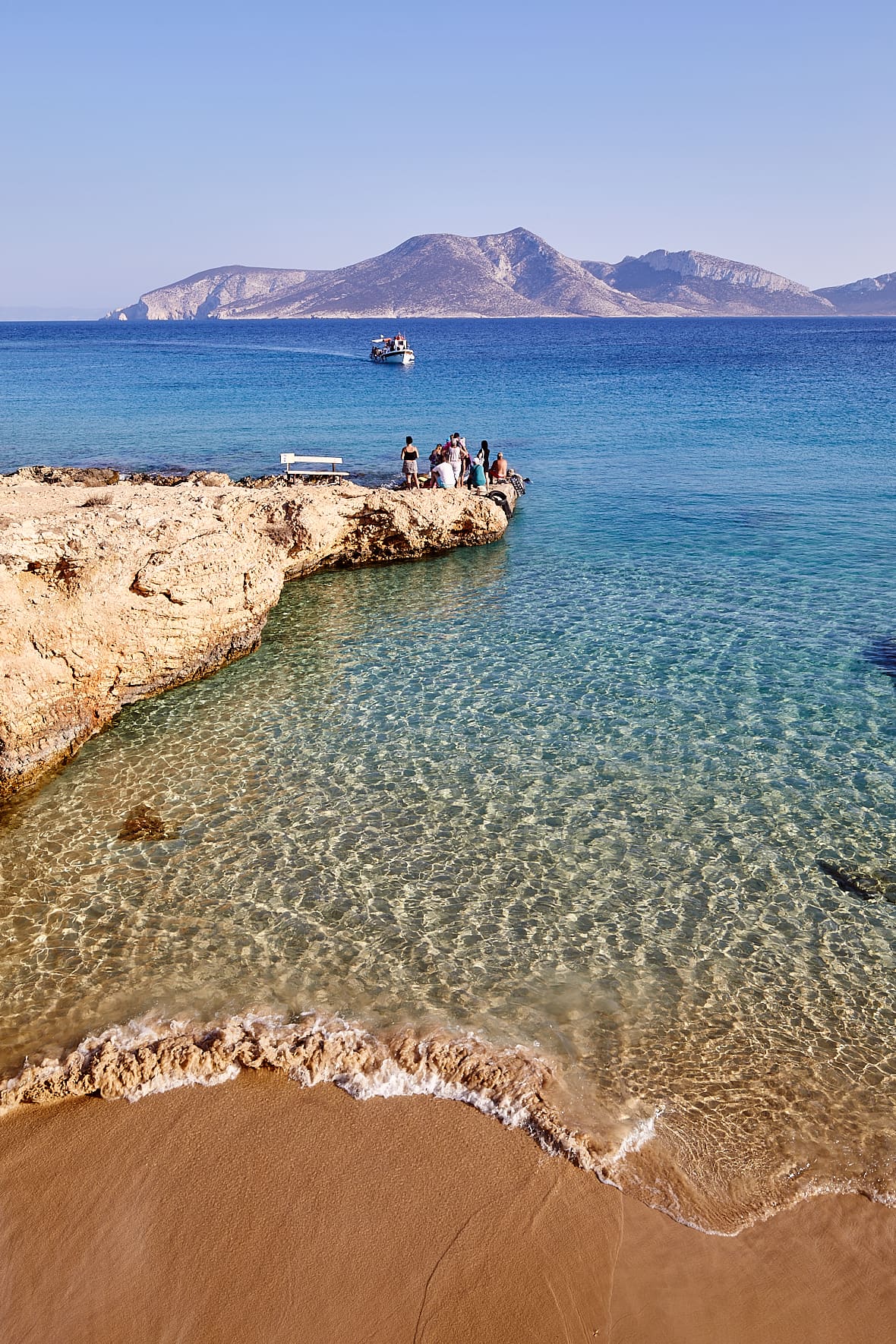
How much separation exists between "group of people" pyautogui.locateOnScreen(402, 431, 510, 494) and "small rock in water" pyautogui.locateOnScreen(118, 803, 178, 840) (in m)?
12.2

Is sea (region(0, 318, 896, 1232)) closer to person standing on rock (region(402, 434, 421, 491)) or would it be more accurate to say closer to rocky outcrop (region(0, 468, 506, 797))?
rocky outcrop (region(0, 468, 506, 797))

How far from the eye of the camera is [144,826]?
29.0ft

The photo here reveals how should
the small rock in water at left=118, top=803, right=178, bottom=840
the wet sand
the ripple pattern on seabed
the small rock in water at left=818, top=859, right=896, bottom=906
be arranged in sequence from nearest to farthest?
the wet sand, the ripple pattern on seabed, the small rock in water at left=818, top=859, right=896, bottom=906, the small rock in water at left=118, top=803, right=178, bottom=840

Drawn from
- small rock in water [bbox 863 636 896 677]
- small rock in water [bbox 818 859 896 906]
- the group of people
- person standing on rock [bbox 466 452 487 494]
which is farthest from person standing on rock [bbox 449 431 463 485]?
small rock in water [bbox 818 859 896 906]

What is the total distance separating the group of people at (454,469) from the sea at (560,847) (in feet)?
8.69

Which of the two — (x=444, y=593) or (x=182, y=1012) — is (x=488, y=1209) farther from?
(x=444, y=593)

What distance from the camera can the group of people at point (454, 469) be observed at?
20812 millimetres

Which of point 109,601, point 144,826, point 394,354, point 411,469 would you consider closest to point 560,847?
point 144,826

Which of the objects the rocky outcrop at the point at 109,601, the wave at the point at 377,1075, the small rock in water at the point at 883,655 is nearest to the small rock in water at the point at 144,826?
the rocky outcrop at the point at 109,601

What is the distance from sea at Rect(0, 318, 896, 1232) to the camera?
6109 mm

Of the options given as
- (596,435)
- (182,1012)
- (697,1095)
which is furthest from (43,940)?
(596,435)

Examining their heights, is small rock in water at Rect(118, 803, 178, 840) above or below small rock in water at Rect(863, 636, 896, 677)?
below

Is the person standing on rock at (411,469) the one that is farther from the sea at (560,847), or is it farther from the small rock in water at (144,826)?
the small rock in water at (144,826)

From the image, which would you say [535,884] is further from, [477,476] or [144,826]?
[477,476]
